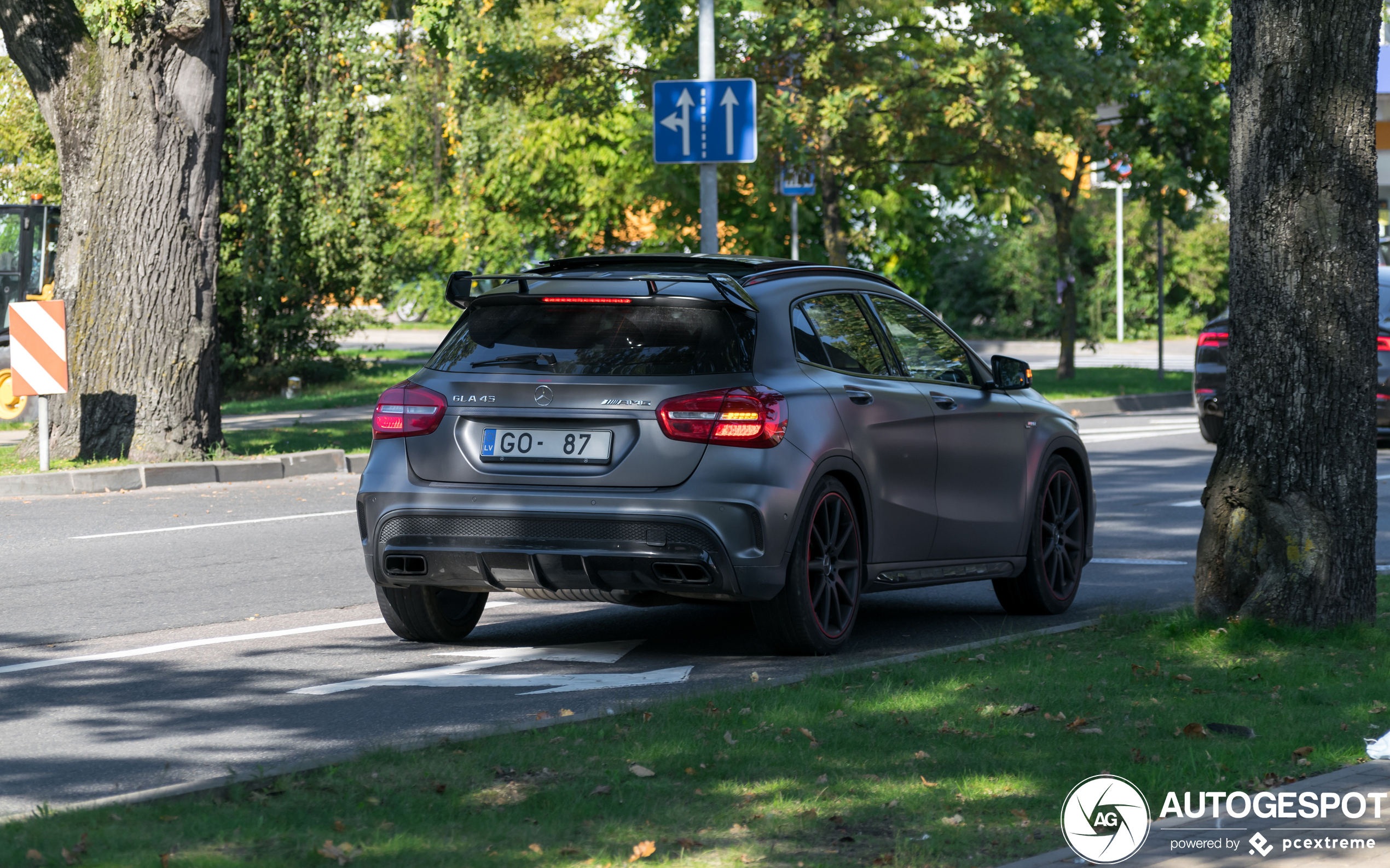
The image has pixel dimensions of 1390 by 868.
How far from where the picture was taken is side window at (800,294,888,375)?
7.65m

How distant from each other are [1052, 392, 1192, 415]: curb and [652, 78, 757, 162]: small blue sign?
8.35 m

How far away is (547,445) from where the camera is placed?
276 inches

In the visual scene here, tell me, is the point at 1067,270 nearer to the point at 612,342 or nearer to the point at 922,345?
the point at 922,345

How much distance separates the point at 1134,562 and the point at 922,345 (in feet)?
9.66

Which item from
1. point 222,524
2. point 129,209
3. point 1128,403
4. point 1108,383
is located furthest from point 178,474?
point 1108,383

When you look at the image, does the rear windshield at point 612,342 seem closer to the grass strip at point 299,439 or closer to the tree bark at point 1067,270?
the grass strip at point 299,439

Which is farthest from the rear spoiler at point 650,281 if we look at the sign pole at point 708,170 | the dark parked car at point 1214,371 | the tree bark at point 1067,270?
the tree bark at point 1067,270

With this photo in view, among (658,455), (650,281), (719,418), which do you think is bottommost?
(658,455)

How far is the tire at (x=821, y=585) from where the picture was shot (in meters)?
7.14

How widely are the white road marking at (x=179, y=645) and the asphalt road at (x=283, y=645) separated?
2 cm

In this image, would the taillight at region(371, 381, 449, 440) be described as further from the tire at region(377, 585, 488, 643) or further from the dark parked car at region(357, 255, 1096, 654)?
the tire at region(377, 585, 488, 643)

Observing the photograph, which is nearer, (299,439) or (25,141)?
(299,439)

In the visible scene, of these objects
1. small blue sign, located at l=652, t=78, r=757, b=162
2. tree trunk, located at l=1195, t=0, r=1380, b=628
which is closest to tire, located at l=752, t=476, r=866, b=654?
tree trunk, located at l=1195, t=0, r=1380, b=628

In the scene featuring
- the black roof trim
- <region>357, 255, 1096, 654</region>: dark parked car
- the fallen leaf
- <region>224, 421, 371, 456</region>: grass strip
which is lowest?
<region>224, 421, 371, 456</region>: grass strip
